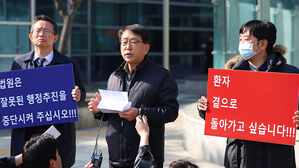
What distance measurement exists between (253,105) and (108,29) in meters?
16.1

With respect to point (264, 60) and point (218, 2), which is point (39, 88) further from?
point (218, 2)

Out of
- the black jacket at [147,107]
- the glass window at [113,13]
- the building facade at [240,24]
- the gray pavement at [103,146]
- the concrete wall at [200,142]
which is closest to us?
the black jacket at [147,107]

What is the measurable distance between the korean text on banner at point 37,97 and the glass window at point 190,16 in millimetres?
17801

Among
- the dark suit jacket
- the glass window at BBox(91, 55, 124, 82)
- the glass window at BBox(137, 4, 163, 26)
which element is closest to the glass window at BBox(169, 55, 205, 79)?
the glass window at BBox(137, 4, 163, 26)

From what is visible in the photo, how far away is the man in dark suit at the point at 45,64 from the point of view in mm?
4211

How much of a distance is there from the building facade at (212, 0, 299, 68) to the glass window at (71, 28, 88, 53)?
346 inches

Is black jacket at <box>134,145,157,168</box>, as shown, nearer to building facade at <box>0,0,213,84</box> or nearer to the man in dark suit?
the man in dark suit

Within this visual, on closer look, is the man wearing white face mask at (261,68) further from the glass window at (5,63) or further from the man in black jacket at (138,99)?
the glass window at (5,63)

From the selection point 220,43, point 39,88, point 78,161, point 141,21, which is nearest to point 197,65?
point 141,21

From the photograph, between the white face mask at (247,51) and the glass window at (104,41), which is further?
the glass window at (104,41)

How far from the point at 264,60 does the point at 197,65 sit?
19367 millimetres

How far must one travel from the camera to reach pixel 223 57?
9.86m

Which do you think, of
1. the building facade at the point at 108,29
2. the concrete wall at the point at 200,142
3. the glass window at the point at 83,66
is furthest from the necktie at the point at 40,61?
the glass window at the point at 83,66

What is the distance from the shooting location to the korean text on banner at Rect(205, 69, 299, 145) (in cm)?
375
